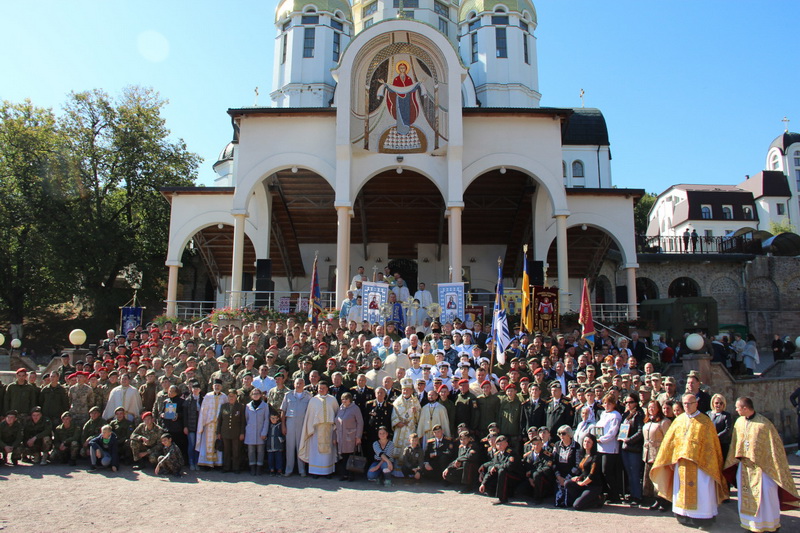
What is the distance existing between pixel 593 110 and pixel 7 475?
30712 mm

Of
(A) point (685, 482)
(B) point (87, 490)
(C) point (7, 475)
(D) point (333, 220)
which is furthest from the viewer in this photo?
(D) point (333, 220)

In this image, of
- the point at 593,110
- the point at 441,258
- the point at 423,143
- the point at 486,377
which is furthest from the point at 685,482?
the point at 593,110

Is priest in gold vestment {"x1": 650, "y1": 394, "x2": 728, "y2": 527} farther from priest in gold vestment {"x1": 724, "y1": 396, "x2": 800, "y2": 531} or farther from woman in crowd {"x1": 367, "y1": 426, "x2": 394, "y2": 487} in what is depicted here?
woman in crowd {"x1": 367, "y1": 426, "x2": 394, "y2": 487}

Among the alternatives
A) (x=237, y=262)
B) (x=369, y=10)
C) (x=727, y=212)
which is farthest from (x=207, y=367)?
(x=727, y=212)

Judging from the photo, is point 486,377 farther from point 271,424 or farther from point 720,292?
point 720,292

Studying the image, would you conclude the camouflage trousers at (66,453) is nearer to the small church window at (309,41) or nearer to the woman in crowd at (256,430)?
the woman in crowd at (256,430)

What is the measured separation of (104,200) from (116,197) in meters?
0.69

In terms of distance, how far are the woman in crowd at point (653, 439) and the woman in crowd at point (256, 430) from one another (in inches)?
204

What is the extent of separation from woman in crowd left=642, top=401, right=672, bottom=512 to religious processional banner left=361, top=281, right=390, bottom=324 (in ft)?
26.4

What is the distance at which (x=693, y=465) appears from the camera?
6805mm

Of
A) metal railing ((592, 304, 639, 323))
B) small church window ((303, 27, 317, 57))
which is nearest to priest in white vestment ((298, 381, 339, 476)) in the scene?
metal railing ((592, 304, 639, 323))

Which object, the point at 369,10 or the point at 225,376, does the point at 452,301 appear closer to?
the point at 225,376

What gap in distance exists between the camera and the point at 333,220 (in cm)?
2417

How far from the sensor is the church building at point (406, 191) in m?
19.0
